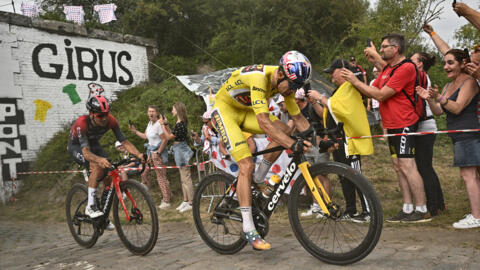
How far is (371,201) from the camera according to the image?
3.12 metres

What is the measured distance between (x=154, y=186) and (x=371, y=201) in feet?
27.0

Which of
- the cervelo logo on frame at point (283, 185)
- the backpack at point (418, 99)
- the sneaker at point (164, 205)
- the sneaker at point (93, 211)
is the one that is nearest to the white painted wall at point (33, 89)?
the sneaker at point (164, 205)

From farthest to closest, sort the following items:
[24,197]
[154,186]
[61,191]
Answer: [24,197] < [61,191] < [154,186]

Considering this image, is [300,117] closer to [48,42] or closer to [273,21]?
[48,42]

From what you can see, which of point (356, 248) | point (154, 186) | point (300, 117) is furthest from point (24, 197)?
point (356, 248)

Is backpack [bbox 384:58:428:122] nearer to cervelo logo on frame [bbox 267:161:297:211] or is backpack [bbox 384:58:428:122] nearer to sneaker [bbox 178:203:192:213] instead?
cervelo logo on frame [bbox 267:161:297:211]

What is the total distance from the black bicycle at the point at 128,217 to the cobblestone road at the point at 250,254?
16cm

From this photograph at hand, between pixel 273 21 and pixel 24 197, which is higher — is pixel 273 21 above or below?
above

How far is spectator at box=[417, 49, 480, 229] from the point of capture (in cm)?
455

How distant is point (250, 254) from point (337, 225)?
110 centimetres

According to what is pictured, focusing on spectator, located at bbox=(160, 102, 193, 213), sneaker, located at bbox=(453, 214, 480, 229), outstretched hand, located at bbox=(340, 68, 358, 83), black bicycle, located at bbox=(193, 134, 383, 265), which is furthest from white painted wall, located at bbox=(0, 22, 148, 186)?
sneaker, located at bbox=(453, 214, 480, 229)

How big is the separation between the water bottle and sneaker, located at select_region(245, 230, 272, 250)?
41cm

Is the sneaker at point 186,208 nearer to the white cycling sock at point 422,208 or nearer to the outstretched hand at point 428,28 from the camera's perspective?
the white cycling sock at point 422,208

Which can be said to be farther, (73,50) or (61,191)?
(73,50)
